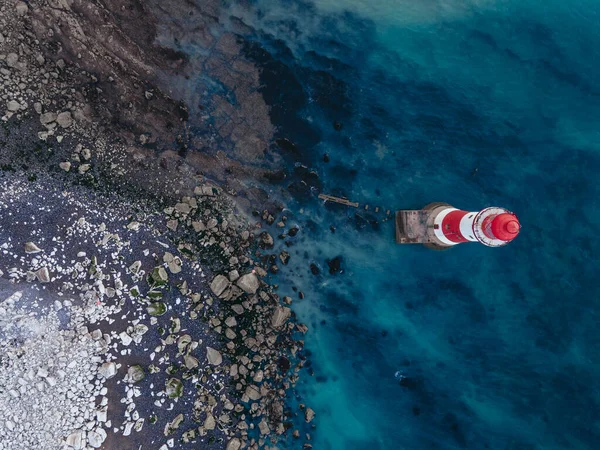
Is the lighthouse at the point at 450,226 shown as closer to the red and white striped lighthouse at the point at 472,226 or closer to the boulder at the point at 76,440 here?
the red and white striped lighthouse at the point at 472,226

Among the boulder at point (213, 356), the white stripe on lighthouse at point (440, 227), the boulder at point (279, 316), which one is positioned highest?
the white stripe on lighthouse at point (440, 227)

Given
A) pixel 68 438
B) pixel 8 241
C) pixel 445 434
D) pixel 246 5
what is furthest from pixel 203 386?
pixel 246 5

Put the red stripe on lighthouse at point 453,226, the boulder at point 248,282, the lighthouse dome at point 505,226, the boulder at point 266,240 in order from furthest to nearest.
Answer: the boulder at point 266,240, the boulder at point 248,282, the red stripe on lighthouse at point 453,226, the lighthouse dome at point 505,226

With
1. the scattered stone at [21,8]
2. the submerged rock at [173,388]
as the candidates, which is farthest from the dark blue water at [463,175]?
the scattered stone at [21,8]

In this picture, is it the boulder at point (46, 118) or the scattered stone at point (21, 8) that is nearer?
the scattered stone at point (21, 8)

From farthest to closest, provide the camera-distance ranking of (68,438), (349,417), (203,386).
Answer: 1. (349,417)
2. (203,386)
3. (68,438)

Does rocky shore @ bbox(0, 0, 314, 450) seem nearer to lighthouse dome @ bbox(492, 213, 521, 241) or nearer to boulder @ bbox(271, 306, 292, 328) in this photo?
boulder @ bbox(271, 306, 292, 328)

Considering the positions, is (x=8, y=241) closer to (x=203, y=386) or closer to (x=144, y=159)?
(x=144, y=159)
